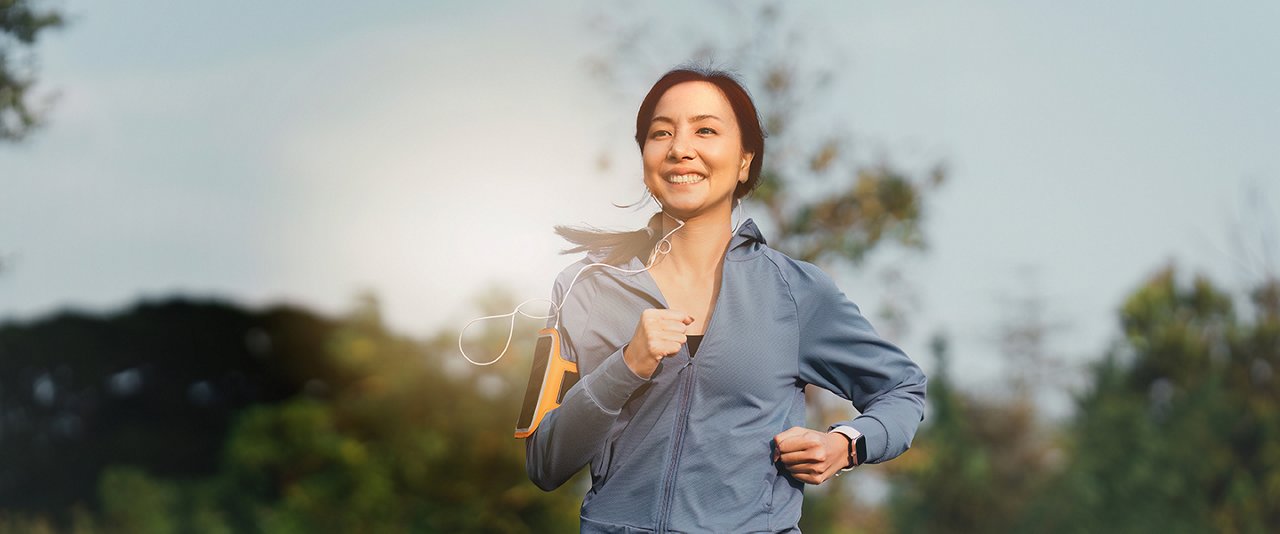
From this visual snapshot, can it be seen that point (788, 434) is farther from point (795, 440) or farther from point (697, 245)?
point (697, 245)

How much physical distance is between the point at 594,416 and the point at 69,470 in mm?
24433

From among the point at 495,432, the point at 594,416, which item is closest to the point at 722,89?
the point at 594,416

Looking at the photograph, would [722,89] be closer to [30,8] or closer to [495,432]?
[30,8]

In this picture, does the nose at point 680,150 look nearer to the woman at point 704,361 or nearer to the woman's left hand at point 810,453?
the woman at point 704,361

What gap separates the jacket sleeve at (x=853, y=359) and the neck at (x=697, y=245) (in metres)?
0.19

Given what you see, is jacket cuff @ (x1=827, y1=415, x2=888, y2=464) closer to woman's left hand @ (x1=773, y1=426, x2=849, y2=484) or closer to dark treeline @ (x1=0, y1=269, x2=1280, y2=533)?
woman's left hand @ (x1=773, y1=426, x2=849, y2=484)

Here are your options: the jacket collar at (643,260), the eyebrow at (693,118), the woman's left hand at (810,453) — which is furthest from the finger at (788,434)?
the eyebrow at (693,118)

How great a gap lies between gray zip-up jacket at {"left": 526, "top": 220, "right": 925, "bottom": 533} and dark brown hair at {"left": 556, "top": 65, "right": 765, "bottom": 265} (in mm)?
85

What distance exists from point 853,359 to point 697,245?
16.5 inches

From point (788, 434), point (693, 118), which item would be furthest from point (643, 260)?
point (788, 434)

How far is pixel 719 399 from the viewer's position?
8.92 feet

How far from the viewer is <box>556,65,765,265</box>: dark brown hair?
292 cm

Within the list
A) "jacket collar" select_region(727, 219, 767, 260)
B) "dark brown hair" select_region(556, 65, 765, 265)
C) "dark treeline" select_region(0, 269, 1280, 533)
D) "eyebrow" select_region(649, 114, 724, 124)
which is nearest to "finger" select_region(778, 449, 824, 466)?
"jacket collar" select_region(727, 219, 767, 260)

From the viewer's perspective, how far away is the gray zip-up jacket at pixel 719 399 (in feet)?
8.75
